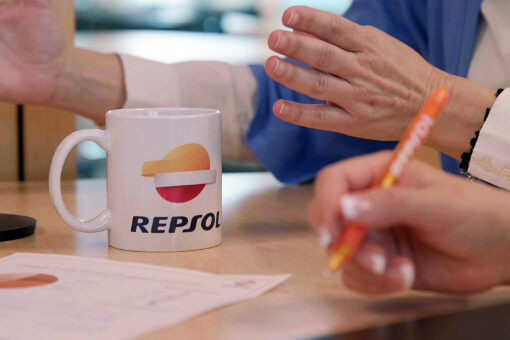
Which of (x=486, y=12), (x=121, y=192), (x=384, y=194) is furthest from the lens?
(x=486, y=12)

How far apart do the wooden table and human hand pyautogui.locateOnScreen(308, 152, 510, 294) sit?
21mm

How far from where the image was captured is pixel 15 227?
610 mm

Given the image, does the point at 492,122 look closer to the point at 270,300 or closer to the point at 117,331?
the point at 270,300

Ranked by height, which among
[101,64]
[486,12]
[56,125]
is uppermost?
[486,12]

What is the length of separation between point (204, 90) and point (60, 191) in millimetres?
527

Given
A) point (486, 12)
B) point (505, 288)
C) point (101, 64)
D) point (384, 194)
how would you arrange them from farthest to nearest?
1. point (101, 64)
2. point (486, 12)
3. point (505, 288)
4. point (384, 194)

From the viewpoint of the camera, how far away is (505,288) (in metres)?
0.42

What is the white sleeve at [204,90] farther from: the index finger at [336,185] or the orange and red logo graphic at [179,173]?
the index finger at [336,185]

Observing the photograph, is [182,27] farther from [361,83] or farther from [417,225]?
[417,225]

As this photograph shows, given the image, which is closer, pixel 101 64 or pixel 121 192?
pixel 121 192

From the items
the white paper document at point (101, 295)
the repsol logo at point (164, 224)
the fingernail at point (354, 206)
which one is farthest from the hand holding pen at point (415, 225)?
the repsol logo at point (164, 224)

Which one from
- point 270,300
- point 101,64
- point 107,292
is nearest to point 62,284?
point 107,292

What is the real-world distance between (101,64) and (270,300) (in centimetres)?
72

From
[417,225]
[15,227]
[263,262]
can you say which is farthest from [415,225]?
[15,227]
